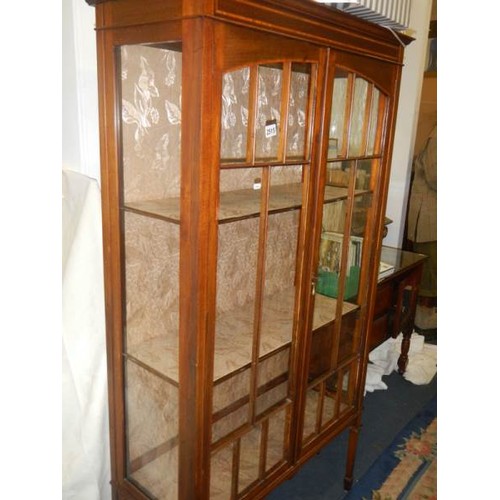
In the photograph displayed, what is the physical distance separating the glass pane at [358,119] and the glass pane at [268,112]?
37cm

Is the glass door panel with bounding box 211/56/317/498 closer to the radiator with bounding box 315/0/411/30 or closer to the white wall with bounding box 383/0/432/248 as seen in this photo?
the radiator with bounding box 315/0/411/30

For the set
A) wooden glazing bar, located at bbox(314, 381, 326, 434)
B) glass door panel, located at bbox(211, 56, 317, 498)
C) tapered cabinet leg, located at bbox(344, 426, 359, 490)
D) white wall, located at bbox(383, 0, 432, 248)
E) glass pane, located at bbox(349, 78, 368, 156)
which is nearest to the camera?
glass door panel, located at bbox(211, 56, 317, 498)

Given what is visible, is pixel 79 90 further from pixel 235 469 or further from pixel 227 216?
pixel 235 469

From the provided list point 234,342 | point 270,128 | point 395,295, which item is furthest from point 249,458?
point 395,295

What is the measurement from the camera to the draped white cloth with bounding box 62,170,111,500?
130cm

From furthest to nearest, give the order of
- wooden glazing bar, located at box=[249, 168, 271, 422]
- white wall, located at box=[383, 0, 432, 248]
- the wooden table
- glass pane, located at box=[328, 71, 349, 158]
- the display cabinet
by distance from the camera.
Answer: white wall, located at box=[383, 0, 432, 248] < the wooden table < glass pane, located at box=[328, 71, 349, 158] < wooden glazing bar, located at box=[249, 168, 271, 422] < the display cabinet

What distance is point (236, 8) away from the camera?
932mm

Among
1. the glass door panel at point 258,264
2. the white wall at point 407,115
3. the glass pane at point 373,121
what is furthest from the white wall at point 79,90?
the white wall at point 407,115

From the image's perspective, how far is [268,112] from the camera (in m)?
1.17

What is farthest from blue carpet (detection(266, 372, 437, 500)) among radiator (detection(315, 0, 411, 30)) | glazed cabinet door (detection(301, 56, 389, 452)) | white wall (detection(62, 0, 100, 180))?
radiator (detection(315, 0, 411, 30))

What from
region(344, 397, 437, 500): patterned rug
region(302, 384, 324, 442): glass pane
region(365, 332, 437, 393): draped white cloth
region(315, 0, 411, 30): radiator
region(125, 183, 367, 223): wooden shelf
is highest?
region(315, 0, 411, 30): radiator
